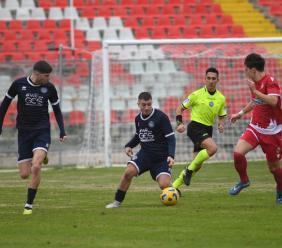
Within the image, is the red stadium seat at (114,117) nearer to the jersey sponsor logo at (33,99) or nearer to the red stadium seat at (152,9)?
the red stadium seat at (152,9)

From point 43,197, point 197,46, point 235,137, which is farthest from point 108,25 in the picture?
point 43,197

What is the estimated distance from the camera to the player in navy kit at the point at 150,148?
41.7 feet

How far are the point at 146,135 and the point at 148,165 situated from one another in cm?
45

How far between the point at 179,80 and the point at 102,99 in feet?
7.96

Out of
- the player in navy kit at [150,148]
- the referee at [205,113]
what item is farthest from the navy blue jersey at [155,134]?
the referee at [205,113]

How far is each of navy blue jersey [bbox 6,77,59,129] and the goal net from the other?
10736 mm

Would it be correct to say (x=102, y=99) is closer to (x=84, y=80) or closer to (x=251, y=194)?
(x=84, y=80)

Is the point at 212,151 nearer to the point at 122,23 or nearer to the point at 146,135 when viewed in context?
the point at 146,135

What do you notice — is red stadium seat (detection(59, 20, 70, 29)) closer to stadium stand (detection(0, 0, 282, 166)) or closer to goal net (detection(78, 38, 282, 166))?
stadium stand (detection(0, 0, 282, 166))

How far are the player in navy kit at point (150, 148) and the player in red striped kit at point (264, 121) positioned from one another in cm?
112

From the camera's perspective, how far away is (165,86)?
24953 mm

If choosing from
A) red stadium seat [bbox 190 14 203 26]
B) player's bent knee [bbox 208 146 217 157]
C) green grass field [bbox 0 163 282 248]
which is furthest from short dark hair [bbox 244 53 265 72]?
red stadium seat [bbox 190 14 203 26]

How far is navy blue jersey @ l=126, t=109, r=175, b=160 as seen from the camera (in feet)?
42.0

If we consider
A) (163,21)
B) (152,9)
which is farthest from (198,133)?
(152,9)
